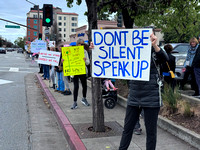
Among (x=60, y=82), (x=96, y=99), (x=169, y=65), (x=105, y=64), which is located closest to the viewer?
(x=105, y=64)

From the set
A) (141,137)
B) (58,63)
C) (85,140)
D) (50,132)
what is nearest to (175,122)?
(141,137)

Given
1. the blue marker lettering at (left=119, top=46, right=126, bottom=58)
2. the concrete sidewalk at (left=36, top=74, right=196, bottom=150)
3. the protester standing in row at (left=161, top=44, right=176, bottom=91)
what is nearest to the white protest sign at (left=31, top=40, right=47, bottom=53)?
the concrete sidewalk at (left=36, top=74, right=196, bottom=150)

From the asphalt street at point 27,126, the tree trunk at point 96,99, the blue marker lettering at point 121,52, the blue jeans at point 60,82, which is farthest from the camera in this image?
the blue jeans at point 60,82

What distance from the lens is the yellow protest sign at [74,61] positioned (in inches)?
278

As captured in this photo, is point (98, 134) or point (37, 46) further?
point (37, 46)

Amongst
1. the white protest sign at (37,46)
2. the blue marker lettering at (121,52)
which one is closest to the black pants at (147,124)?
the blue marker lettering at (121,52)

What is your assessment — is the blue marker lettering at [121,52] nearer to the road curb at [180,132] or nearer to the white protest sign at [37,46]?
the road curb at [180,132]

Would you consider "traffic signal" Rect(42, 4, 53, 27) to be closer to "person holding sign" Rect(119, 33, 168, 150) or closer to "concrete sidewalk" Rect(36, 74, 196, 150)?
"concrete sidewalk" Rect(36, 74, 196, 150)

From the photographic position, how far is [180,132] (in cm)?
468

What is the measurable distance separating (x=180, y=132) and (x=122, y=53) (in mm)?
1967

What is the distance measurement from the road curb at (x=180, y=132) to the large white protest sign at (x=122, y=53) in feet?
5.46

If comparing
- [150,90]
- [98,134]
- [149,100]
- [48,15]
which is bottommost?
[98,134]

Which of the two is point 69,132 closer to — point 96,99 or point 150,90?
point 96,99

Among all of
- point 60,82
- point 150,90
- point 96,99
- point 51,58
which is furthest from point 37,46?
point 150,90
